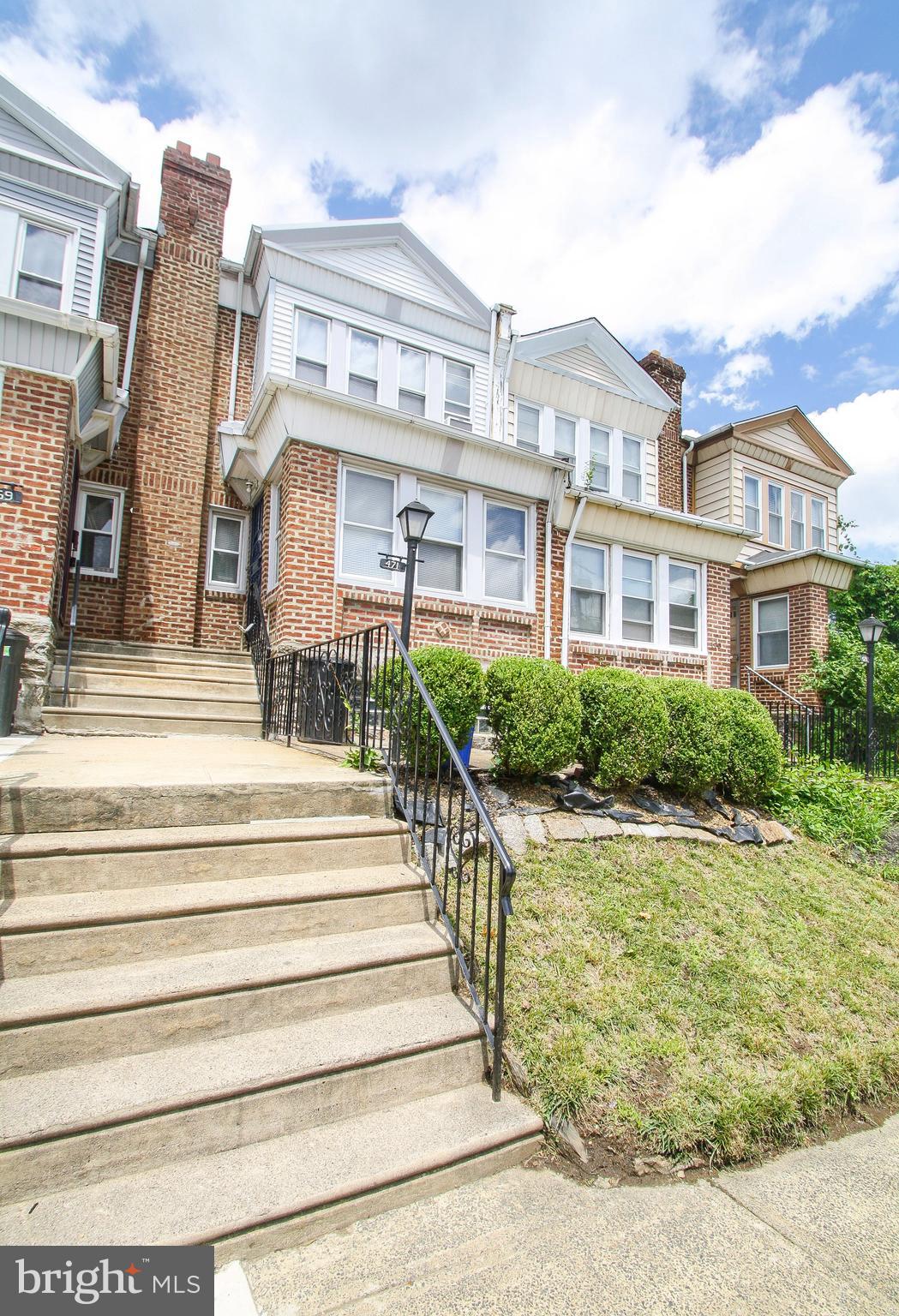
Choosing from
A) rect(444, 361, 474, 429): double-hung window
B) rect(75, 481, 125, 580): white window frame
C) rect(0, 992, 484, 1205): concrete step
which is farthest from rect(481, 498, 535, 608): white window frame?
rect(0, 992, 484, 1205): concrete step

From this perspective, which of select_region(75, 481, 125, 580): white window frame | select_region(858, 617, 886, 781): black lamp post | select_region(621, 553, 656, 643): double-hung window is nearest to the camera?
select_region(858, 617, 886, 781): black lamp post

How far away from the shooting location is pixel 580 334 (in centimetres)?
1338

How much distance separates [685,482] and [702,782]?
11.6 meters

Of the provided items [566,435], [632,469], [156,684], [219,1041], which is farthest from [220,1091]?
[632,469]

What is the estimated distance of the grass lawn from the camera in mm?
2928

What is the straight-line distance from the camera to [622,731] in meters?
5.72

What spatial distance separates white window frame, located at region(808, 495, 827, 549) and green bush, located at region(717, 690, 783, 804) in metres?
12.4

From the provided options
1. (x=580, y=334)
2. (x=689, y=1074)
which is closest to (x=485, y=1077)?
(x=689, y=1074)

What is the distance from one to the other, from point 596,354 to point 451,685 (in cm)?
1099

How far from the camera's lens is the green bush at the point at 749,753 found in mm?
6348

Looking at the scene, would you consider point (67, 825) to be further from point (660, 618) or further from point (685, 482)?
point (685, 482)

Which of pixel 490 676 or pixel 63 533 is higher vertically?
pixel 63 533

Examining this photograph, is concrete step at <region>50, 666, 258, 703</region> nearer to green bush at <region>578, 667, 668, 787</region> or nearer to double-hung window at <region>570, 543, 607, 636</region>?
green bush at <region>578, 667, 668, 787</region>

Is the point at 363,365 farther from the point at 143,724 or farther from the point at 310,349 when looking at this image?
the point at 143,724
